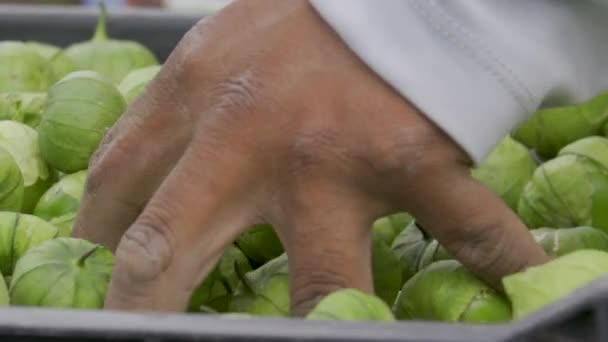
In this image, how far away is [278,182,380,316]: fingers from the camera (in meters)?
1.15

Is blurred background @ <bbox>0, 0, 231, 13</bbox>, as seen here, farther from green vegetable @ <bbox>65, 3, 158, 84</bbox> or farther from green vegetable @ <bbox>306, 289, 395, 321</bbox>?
green vegetable @ <bbox>306, 289, 395, 321</bbox>

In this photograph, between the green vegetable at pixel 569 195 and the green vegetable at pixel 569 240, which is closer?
the green vegetable at pixel 569 240

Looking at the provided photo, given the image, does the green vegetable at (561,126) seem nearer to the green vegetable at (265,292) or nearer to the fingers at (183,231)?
the green vegetable at (265,292)

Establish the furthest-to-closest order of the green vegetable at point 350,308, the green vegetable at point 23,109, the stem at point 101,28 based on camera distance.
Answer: the stem at point 101,28, the green vegetable at point 23,109, the green vegetable at point 350,308

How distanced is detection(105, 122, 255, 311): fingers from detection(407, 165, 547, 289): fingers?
16 cm

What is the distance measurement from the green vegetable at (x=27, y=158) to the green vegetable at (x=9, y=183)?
78mm

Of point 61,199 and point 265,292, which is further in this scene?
point 61,199

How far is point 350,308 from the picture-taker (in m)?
1.03

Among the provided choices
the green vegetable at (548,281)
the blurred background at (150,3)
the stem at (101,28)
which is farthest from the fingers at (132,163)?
the blurred background at (150,3)

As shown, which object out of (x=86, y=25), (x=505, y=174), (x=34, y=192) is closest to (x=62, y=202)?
(x=34, y=192)

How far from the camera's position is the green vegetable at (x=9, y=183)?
1.46 meters

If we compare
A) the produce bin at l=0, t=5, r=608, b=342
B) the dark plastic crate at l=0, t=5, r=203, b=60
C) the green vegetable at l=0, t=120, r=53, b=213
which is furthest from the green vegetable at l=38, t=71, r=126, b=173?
the dark plastic crate at l=0, t=5, r=203, b=60

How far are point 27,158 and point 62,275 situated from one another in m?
0.45

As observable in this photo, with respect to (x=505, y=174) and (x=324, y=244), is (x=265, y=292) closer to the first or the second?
(x=324, y=244)
